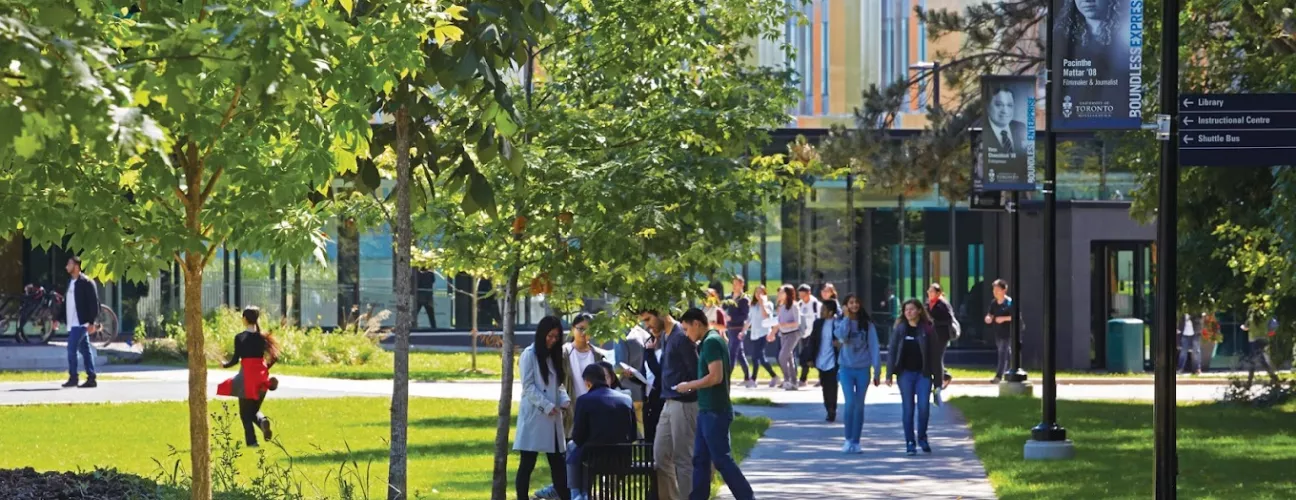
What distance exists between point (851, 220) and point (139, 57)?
32.7 meters

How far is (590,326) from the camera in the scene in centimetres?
1496

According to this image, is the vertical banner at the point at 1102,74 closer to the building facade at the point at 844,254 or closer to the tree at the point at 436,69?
the tree at the point at 436,69

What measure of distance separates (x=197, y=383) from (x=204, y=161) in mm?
1274

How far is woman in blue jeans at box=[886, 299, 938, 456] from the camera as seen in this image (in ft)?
62.3

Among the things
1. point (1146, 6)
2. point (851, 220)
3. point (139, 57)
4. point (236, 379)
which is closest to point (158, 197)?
point (139, 57)

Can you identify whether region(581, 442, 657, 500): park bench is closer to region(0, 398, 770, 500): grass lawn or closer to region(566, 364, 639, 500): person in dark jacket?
region(566, 364, 639, 500): person in dark jacket

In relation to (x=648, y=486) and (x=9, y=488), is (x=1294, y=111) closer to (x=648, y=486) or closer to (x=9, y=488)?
(x=648, y=486)

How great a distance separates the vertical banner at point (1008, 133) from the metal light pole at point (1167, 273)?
506 inches

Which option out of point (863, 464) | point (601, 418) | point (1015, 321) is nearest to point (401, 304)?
point (601, 418)

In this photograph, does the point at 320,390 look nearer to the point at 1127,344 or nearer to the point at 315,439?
the point at 315,439

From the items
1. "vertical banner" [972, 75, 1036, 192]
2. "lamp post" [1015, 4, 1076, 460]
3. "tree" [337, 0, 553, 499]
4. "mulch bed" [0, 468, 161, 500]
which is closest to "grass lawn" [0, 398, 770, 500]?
"mulch bed" [0, 468, 161, 500]

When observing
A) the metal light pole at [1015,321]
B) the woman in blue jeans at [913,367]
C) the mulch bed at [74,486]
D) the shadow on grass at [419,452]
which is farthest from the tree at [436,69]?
the metal light pole at [1015,321]

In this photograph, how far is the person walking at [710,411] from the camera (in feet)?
44.6

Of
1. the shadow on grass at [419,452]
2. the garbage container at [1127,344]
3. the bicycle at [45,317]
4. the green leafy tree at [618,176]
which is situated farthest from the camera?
the bicycle at [45,317]
